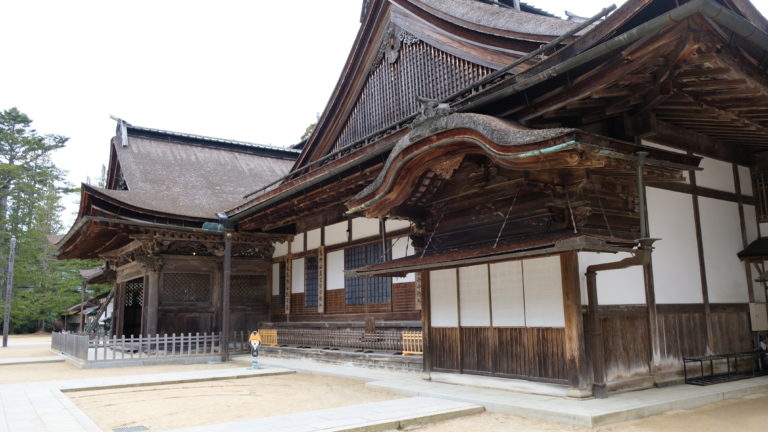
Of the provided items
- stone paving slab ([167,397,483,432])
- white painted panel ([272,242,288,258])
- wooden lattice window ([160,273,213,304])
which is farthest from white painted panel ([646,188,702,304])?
wooden lattice window ([160,273,213,304])

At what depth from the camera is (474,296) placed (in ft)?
29.2

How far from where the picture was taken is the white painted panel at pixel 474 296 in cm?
871

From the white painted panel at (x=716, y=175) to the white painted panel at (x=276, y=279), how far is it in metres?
12.5

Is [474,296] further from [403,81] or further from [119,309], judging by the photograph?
[119,309]

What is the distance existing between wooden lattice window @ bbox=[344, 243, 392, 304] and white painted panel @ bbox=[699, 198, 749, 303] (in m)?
6.34

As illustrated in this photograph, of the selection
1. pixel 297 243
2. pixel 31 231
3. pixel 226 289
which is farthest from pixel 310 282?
pixel 31 231

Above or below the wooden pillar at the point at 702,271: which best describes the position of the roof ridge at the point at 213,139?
above

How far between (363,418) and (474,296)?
3.17 meters

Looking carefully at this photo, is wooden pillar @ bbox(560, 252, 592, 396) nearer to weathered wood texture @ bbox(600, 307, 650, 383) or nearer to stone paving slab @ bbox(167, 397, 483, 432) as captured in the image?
weathered wood texture @ bbox(600, 307, 650, 383)

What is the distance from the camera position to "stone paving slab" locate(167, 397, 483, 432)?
608cm

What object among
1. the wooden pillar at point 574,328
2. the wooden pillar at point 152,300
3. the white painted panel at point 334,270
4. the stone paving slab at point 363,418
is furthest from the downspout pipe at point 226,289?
the wooden pillar at point 574,328

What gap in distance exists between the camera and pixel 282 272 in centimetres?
1756

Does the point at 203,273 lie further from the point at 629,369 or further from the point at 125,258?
the point at 629,369

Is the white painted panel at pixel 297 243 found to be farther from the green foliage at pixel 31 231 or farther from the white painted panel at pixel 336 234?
the green foliage at pixel 31 231
